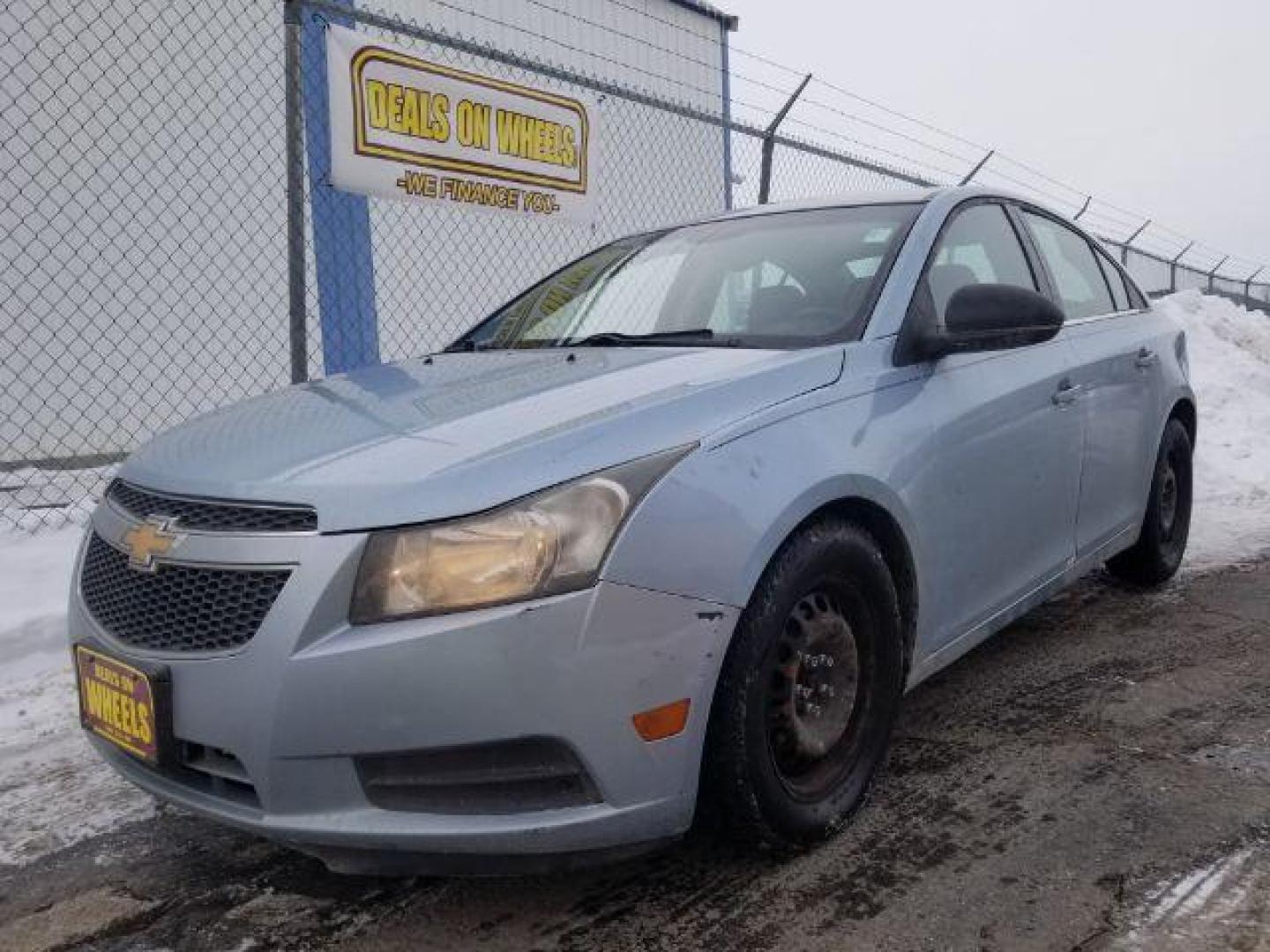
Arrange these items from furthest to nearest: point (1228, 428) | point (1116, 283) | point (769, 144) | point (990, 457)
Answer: point (1228, 428), point (769, 144), point (1116, 283), point (990, 457)

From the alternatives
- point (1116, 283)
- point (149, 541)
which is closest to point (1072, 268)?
point (1116, 283)

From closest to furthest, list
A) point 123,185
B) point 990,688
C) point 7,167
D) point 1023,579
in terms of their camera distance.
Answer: point 1023,579 → point 990,688 → point 7,167 → point 123,185

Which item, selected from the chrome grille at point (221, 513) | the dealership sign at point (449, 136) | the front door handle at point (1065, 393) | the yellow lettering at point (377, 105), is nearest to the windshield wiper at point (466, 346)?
the chrome grille at point (221, 513)

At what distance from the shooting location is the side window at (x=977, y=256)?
9.58 ft

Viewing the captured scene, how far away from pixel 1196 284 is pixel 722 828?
61.3 feet

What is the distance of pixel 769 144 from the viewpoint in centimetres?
686

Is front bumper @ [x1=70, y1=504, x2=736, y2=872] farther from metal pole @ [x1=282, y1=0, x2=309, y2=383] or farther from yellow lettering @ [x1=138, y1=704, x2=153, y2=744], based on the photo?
metal pole @ [x1=282, y1=0, x2=309, y2=383]

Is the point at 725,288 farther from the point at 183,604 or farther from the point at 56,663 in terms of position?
the point at 56,663

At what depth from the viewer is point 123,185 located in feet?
21.8

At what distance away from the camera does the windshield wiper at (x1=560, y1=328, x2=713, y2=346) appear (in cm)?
280

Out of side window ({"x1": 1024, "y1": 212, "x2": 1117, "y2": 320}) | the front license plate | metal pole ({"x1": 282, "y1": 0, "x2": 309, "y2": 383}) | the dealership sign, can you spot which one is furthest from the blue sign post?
the front license plate

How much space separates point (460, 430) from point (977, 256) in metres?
1.90

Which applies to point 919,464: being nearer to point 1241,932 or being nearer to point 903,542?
point 903,542

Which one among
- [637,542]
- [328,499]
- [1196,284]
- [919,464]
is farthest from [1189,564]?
[1196,284]
